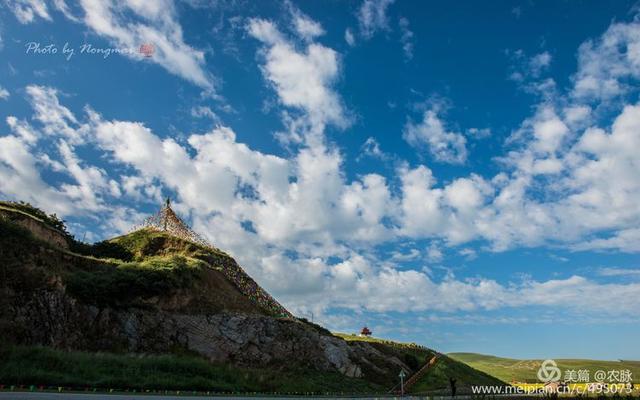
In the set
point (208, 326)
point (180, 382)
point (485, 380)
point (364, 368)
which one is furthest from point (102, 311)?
point (485, 380)

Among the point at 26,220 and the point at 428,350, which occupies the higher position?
the point at 26,220

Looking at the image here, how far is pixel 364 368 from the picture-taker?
53.7 metres

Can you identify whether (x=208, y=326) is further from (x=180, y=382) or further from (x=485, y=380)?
(x=485, y=380)

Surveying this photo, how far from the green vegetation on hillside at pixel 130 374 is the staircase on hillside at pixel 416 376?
8.76m

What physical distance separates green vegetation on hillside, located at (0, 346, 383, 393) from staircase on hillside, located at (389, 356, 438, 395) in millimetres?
8757

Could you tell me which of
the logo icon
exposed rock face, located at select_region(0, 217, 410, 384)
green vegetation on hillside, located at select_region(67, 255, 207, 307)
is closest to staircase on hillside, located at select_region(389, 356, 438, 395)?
exposed rock face, located at select_region(0, 217, 410, 384)

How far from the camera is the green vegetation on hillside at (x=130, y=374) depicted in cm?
2652

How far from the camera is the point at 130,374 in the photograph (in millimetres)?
30953

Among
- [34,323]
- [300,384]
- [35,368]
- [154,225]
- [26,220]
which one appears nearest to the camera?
[35,368]

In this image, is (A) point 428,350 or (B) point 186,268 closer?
(B) point 186,268

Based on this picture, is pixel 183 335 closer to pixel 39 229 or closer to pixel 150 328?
pixel 150 328

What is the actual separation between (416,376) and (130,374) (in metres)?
35.2

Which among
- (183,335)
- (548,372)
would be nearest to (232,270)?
(183,335)

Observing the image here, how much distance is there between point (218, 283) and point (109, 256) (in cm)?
1625
